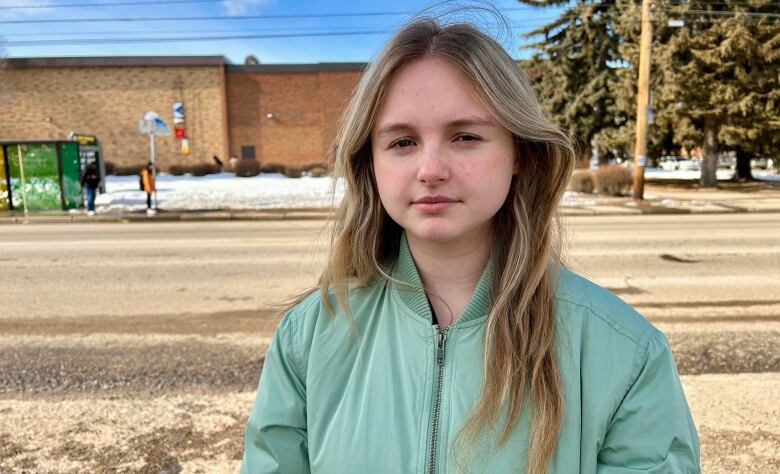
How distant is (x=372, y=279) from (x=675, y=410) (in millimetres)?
801

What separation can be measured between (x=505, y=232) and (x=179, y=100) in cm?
4429

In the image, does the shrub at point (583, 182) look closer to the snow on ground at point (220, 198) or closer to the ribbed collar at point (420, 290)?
the snow on ground at point (220, 198)

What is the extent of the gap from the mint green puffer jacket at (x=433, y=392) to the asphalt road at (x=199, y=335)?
85 centimetres

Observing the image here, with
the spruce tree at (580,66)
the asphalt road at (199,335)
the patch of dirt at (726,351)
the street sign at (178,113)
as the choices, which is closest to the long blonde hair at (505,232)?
the asphalt road at (199,335)

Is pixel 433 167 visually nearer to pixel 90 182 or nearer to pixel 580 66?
pixel 90 182

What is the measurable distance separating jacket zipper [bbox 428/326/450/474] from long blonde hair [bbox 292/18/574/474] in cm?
7

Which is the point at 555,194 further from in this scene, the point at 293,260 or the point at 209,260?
the point at 209,260

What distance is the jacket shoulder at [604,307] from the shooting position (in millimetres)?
1362

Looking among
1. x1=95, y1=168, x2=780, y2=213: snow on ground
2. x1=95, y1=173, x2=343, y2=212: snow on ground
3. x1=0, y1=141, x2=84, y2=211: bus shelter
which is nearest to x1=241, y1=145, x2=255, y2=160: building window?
x1=95, y1=173, x2=343, y2=212: snow on ground

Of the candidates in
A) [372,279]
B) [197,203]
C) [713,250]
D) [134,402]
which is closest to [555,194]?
[372,279]

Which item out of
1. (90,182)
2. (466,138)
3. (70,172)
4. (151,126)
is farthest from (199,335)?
(70,172)

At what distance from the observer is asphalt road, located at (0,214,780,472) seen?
127 inches

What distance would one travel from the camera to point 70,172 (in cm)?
1842

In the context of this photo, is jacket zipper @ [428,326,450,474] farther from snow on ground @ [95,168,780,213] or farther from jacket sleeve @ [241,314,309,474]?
snow on ground @ [95,168,780,213]
